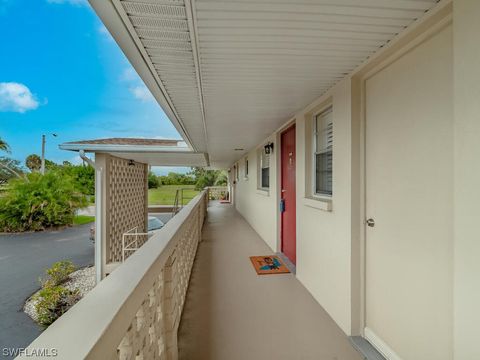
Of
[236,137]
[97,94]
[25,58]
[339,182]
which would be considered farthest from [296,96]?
[97,94]

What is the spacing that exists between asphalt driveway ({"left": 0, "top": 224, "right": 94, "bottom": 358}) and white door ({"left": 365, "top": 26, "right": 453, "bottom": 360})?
4.55 m

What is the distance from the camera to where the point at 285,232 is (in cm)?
433

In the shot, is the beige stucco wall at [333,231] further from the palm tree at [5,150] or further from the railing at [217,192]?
the railing at [217,192]

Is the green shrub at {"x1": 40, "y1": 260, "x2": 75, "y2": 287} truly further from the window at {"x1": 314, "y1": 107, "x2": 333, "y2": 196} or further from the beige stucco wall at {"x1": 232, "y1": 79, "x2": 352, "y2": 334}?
the window at {"x1": 314, "y1": 107, "x2": 333, "y2": 196}

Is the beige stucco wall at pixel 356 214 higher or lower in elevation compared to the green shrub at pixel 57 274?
higher

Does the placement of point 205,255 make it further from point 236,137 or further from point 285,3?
point 285,3

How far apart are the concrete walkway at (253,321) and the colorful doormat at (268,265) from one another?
0.40 ft

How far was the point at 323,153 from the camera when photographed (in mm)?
2977

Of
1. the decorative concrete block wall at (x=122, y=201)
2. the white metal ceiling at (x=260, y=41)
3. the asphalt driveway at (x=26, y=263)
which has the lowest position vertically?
the asphalt driveway at (x=26, y=263)

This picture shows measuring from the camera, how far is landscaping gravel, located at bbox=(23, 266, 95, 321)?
432 centimetres

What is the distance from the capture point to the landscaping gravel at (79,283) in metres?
4.32

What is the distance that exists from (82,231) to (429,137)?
38.5 ft

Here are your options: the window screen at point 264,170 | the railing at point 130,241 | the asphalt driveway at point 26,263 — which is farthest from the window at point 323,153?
the railing at point 130,241

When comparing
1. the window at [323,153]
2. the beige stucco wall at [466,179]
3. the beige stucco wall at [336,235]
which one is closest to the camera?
the beige stucco wall at [466,179]
